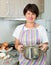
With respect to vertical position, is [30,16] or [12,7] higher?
[12,7]

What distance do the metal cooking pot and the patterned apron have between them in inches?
3.1

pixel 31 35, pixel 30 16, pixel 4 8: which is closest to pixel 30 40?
pixel 31 35

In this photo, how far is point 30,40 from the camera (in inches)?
51.8

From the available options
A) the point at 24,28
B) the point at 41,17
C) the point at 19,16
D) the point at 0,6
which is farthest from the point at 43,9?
the point at 24,28

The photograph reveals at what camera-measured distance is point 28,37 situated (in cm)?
132

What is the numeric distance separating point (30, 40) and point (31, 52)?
110 millimetres

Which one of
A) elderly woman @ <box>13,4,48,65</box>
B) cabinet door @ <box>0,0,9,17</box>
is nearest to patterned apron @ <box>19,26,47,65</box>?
elderly woman @ <box>13,4,48,65</box>

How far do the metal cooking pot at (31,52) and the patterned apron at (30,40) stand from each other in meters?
0.08

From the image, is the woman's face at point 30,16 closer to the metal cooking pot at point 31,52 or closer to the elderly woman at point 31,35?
the elderly woman at point 31,35

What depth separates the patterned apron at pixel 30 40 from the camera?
1.32 meters

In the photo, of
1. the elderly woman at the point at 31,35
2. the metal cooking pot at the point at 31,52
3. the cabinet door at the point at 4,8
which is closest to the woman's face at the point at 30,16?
the elderly woman at the point at 31,35

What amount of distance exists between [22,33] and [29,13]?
0.16 meters

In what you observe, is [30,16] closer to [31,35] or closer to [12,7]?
[31,35]

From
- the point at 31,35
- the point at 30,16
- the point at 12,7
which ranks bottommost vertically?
the point at 31,35
